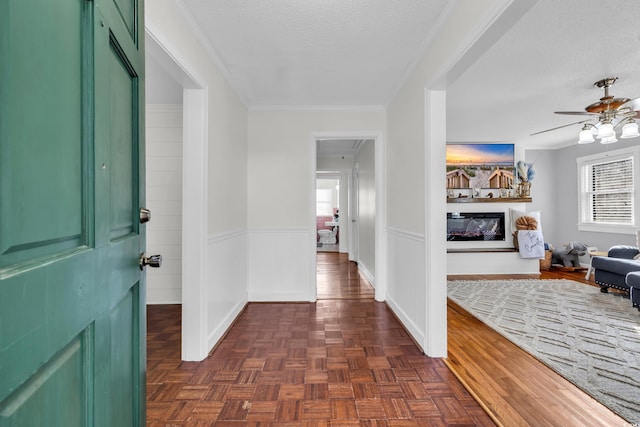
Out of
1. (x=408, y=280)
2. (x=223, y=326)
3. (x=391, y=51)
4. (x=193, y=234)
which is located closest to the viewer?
(x=193, y=234)

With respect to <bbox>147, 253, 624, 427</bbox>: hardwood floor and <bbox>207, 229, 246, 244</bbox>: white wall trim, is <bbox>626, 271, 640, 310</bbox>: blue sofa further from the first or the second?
<bbox>207, 229, 246, 244</bbox>: white wall trim

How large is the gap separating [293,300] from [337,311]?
0.60 metres

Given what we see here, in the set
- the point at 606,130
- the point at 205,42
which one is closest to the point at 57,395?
the point at 205,42

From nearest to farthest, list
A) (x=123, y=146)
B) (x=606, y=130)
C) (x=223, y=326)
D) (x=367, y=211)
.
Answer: (x=123, y=146) < (x=223, y=326) < (x=606, y=130) < (x=367, y=211)

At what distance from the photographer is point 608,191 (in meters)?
5.19

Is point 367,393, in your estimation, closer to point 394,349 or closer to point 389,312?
point 394,349

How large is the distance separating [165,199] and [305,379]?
8.31 feet

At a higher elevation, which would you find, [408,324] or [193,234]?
[193,234]

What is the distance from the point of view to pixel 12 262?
17.6 inches

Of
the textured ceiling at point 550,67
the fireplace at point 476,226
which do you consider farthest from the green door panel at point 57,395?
the fireplace at point 476,226

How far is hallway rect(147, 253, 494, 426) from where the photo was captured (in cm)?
163

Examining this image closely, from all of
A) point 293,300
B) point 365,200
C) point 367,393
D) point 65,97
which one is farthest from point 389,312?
point 65,97

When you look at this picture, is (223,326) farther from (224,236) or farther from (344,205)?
(344,205)

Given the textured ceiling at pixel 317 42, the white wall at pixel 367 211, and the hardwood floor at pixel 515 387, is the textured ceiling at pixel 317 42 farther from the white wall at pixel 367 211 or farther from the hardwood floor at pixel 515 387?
the hardwood floor at pixel 515 387
